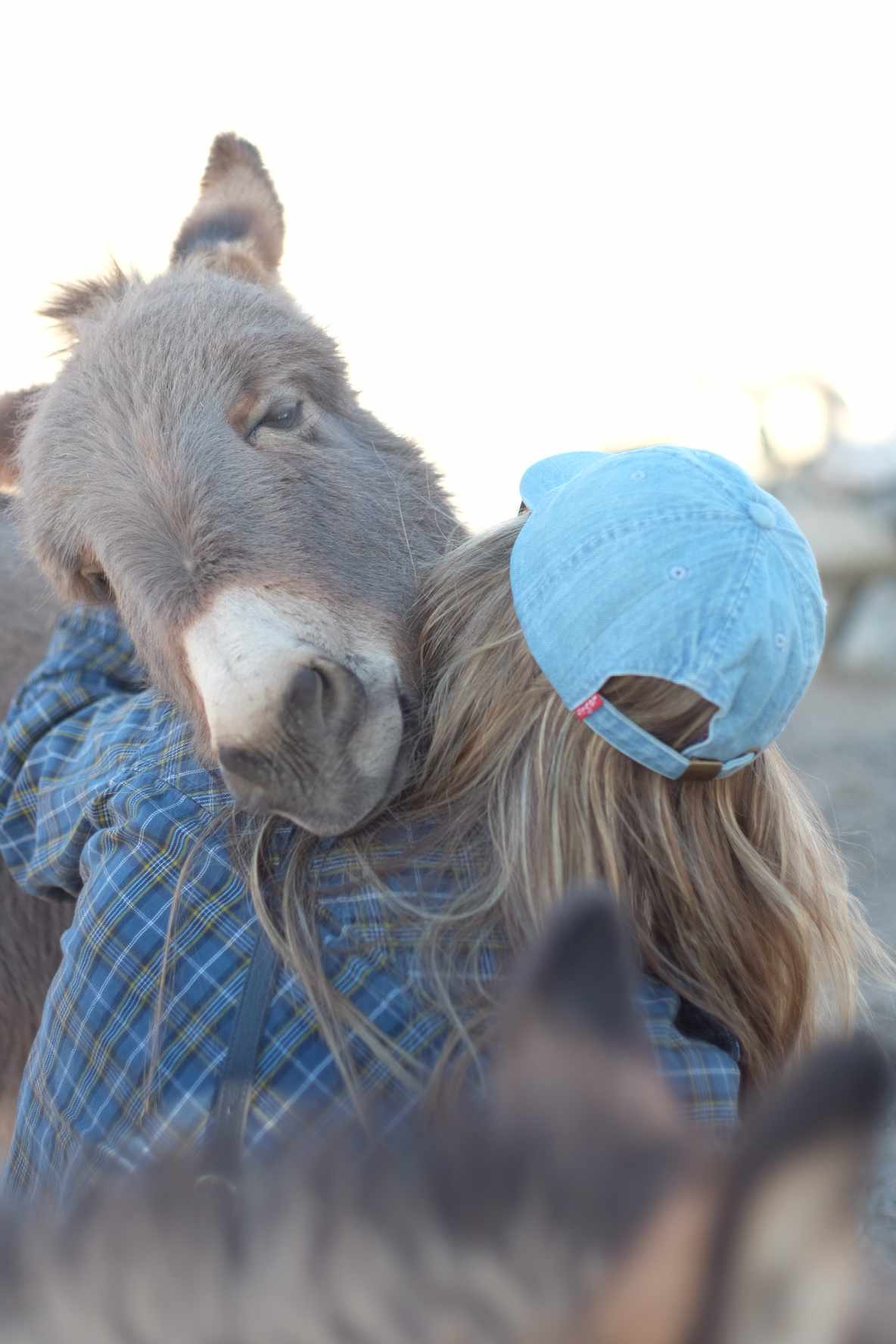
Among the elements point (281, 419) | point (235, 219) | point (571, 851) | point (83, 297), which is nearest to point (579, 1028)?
point (571, 851)

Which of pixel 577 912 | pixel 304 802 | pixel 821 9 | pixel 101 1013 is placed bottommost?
pixel 101 1013

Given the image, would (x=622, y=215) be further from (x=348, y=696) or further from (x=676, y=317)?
(x=348, y=696)

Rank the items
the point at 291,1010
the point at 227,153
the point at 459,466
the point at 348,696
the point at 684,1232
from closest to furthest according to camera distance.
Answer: the point at 684,1232
the point at 291,1010
the point at 348,696
the point at 227,153
the point at 459,466

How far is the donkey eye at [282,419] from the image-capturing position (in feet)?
5.51

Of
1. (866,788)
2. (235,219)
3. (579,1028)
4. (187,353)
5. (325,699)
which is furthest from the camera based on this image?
(866,788)

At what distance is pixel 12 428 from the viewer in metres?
2.13

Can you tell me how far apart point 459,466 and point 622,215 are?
4983 millimetres

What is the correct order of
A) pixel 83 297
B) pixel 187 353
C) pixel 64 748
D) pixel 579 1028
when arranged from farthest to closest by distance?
pixel 83 297
pixel 64 748
pixel 187 353
pixel 579 1028

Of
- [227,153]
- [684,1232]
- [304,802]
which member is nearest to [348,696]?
[304,802]

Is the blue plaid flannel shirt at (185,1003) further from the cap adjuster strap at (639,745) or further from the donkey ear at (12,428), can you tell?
the donkey ear at (12,428)

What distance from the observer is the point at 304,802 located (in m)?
1.27

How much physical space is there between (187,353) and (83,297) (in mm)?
524

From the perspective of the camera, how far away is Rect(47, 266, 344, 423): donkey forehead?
1.62m

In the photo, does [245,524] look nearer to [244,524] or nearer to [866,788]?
[244,524]
